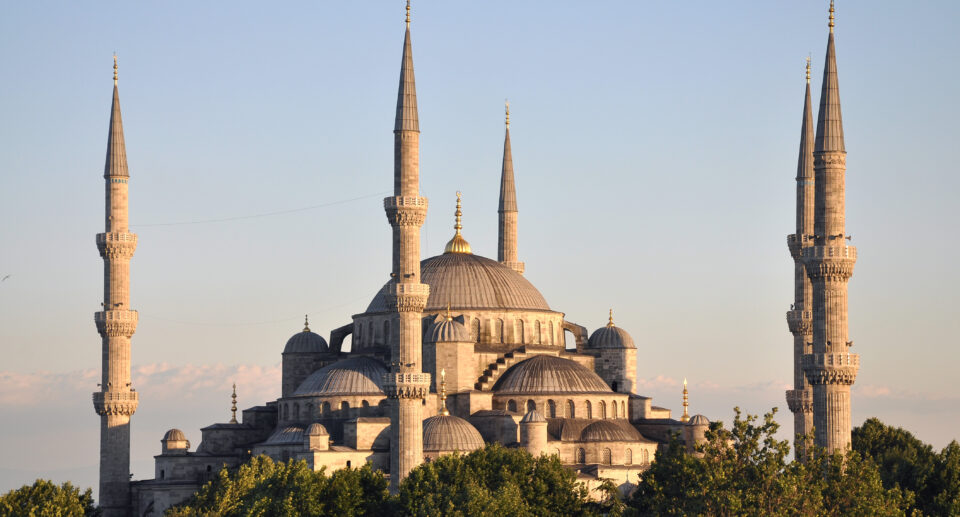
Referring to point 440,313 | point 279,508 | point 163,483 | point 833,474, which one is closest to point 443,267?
point 440,313

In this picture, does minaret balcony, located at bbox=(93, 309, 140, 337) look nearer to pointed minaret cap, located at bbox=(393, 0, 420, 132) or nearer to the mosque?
the mosque

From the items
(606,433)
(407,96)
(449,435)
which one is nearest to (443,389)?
(449,435)

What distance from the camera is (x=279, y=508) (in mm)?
61250

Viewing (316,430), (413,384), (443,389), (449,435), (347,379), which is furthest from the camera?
(443,389)

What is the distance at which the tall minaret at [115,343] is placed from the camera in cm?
7394

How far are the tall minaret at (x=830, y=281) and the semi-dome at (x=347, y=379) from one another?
18.9m

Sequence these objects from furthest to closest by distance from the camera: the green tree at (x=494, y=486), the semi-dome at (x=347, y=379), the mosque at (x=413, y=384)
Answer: the semi-dome at (x=347, y=379), the mosque at (x=413, y=384), the green tree at (x=494, y=486)

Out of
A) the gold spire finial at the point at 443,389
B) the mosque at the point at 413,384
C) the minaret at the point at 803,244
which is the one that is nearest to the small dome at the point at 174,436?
the mosque at the point at 413,384

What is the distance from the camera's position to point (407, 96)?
69938mm

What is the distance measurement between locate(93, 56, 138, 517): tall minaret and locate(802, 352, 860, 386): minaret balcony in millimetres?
26834

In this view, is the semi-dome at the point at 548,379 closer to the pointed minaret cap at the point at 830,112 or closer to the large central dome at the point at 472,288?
the large central dome at the point at 472,288

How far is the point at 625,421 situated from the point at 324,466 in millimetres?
15076

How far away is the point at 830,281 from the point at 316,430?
19.3 m

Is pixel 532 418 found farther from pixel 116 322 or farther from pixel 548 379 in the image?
pixel 116 322
